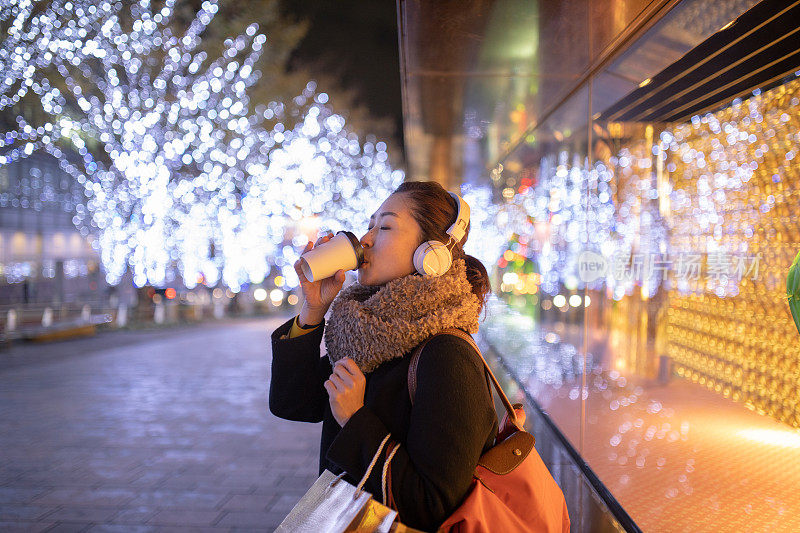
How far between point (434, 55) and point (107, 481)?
159 inches

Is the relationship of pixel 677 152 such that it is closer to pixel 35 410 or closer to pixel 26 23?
pixel 35 410

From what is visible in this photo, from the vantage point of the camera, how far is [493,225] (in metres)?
11.7

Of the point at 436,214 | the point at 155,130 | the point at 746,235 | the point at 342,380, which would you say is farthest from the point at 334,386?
the point at 155,130

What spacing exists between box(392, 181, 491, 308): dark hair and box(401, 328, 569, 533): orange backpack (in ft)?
0.87

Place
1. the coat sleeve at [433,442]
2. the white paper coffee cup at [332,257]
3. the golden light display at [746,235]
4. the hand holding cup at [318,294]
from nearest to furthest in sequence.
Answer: the coat sleeve at [433,442], the white paper coffee cup at [332,257], the hand holding cup at [318,294], the golden light display at [746,235]

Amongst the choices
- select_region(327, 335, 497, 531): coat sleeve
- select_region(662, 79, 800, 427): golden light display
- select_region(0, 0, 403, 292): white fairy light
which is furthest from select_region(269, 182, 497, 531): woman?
select_region(0, 0, 403, 292): white fairy light

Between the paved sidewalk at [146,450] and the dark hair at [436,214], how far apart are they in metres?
2.43

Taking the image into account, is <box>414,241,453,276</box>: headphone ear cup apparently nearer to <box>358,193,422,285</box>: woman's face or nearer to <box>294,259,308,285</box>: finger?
<box>358,193,422,285</box>: woman's face

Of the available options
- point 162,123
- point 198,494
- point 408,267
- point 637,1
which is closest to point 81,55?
point 162,123

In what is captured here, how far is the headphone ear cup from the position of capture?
1.63 meters

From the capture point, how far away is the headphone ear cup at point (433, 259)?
1.63 m

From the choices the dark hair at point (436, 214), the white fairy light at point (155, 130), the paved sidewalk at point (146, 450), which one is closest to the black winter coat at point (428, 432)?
the dark hair at point (436, 214)

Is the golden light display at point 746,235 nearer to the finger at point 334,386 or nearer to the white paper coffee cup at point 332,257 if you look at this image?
the white paper coffee cup at point 332,257

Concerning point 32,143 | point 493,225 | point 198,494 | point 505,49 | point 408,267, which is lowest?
point 198,494
